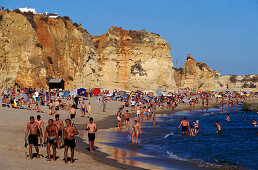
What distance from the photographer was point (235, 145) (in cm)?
1756

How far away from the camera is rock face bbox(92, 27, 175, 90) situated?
63.3 meters

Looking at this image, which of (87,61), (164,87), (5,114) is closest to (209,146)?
(5,114)

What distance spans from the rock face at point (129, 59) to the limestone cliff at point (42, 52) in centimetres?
612

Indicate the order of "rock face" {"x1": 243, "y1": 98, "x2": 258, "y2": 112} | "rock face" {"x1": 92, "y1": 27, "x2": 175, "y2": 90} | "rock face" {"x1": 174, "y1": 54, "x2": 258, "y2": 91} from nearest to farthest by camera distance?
"rock face" {"x1": 243, "y1": 98, "x2": 258, "y2": 112}, "rock face" {"x1": 92, "y1": 27, "x2": 175, "y2": 90}, "rock face" {"x1": 174, "y1": 54, "x2": 258, "y2": 91}

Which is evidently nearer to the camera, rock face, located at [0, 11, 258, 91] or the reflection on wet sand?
the reflection on wet sand

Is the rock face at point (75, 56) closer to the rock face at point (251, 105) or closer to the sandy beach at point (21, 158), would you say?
the rock face at point (251, 105)

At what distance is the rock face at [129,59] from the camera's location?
63281mm

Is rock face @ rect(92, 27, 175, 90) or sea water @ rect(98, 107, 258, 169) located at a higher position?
rock face @ rect(92, 27, 175, 90)

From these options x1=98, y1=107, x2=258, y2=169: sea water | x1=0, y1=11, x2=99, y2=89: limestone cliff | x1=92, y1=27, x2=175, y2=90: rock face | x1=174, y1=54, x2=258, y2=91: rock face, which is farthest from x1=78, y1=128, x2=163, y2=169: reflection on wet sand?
x1=174, y1=54, x2=258, y2=91: rock face

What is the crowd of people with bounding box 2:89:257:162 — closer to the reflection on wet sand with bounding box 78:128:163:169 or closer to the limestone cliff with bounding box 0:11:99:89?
the reflection on wet sand with bounding box 78:128:163:169

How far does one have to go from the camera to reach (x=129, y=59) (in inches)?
2586

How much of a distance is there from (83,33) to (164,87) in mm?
22440

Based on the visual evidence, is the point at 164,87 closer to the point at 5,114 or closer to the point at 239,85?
the point at 5,114

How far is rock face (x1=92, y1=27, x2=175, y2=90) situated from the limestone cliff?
6.12 m
